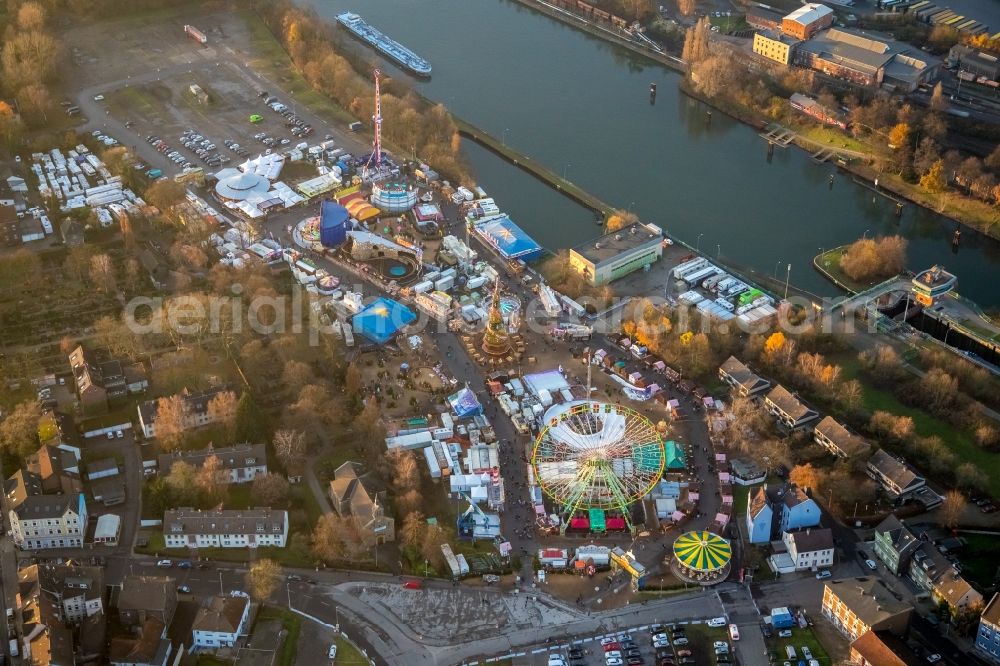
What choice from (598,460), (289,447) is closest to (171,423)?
(289,447)

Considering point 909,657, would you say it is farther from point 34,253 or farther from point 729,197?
point 34,253

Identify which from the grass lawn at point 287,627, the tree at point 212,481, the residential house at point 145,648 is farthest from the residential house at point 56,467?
the grass lawn at point 287,627

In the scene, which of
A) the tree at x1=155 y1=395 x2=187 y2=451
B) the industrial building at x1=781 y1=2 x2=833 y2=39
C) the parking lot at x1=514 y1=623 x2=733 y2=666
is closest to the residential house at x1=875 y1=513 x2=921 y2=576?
the parking lot at x1=514 y1=623 x2=733 y2=666

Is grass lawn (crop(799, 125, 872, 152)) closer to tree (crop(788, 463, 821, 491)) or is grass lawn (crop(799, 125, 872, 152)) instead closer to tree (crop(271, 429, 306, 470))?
tree (crop(788, 463, 821, 491))

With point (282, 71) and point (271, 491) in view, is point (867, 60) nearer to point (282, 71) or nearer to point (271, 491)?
point (282, 71)

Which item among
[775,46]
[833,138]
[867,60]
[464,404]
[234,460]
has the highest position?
Answer: [867,60]
